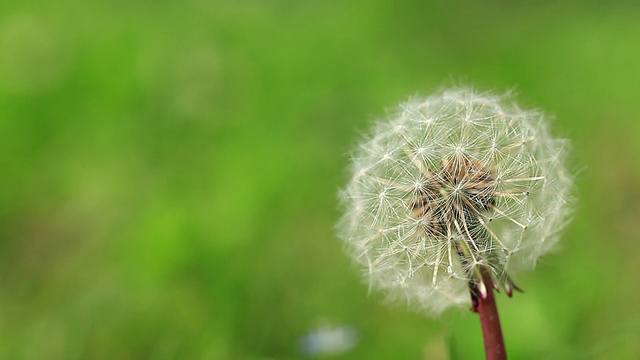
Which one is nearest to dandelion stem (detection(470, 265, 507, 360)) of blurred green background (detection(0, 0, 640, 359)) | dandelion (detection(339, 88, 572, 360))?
dandelion (detection(339, 88, 572, 360))

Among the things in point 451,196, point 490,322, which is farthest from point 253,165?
point 490,322

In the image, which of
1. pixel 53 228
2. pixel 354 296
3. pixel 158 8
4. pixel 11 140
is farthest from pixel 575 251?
pixel 158 8

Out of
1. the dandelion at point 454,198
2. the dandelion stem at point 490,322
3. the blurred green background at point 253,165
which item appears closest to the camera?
the dandelion stem at point 490,322

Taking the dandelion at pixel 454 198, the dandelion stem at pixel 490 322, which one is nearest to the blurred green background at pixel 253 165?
the dandelion at pixel 454 198

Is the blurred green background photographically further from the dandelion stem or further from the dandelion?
the dandelion stem

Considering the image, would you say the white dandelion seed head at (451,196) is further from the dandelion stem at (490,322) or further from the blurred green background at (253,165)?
the blurred green background at (253,165)
